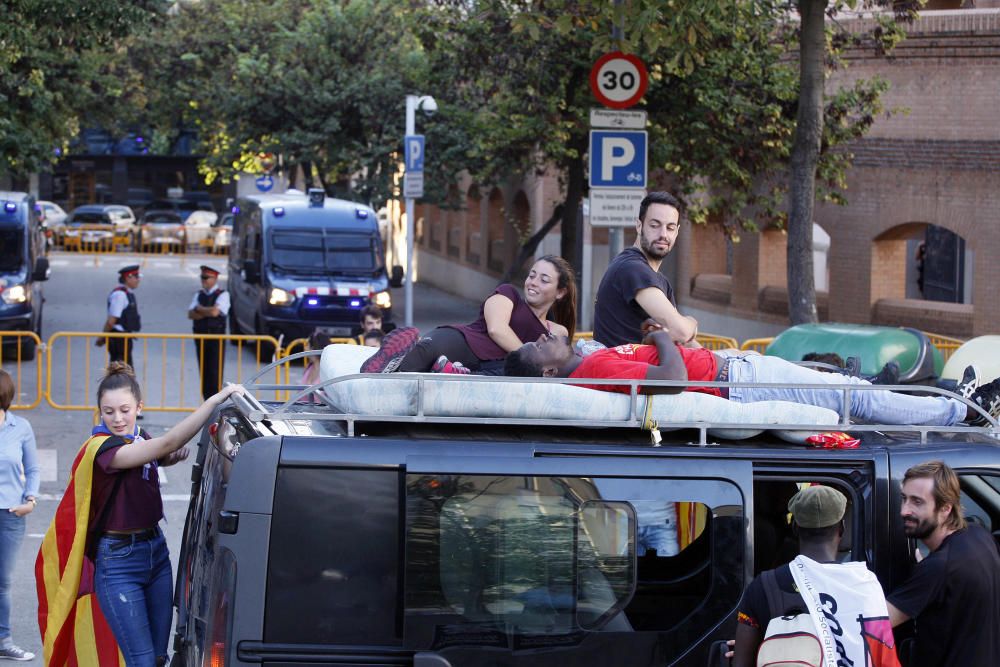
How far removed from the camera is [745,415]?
4.34 metres

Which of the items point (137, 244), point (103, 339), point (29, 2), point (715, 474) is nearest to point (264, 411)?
point (715, 474)

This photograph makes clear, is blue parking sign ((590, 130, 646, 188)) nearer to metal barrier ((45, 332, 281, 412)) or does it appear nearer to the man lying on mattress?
metal barrier ((45, 332, 281, 412))

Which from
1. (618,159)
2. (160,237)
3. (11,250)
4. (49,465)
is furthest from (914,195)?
(160,237)

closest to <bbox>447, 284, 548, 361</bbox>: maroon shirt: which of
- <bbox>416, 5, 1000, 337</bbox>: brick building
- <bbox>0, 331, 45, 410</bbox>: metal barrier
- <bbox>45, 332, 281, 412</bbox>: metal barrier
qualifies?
<bbox>45, 332, 281, 412</bbox>: metal barrier

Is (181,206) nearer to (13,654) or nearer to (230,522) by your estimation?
(13,654)

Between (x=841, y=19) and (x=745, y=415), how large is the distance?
17305mm

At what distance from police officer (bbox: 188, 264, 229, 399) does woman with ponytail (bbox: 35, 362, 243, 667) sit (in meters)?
9.03

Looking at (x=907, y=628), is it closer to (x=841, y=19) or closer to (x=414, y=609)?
(x=414, y=609)

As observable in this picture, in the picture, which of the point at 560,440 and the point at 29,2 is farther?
the point at 29,2

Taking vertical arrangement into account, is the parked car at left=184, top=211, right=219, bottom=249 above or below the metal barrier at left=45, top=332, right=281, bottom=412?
above

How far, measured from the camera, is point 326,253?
70.2 ft

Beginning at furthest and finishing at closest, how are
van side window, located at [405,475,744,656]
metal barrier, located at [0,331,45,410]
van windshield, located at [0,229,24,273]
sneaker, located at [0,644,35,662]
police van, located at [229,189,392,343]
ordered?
police van, located at [229,189,392,343]
van windshield, located at [0,229,24,273]
metal barrier, located at [0,331,45,410]
sneaker, located at [0,644,35,662]
van side window, located at [405,475,744,656]

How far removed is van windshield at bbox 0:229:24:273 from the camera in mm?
19625

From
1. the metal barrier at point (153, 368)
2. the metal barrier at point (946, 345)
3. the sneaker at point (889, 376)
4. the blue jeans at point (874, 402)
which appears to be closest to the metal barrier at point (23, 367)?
the metal barrier at point (153, 368)
